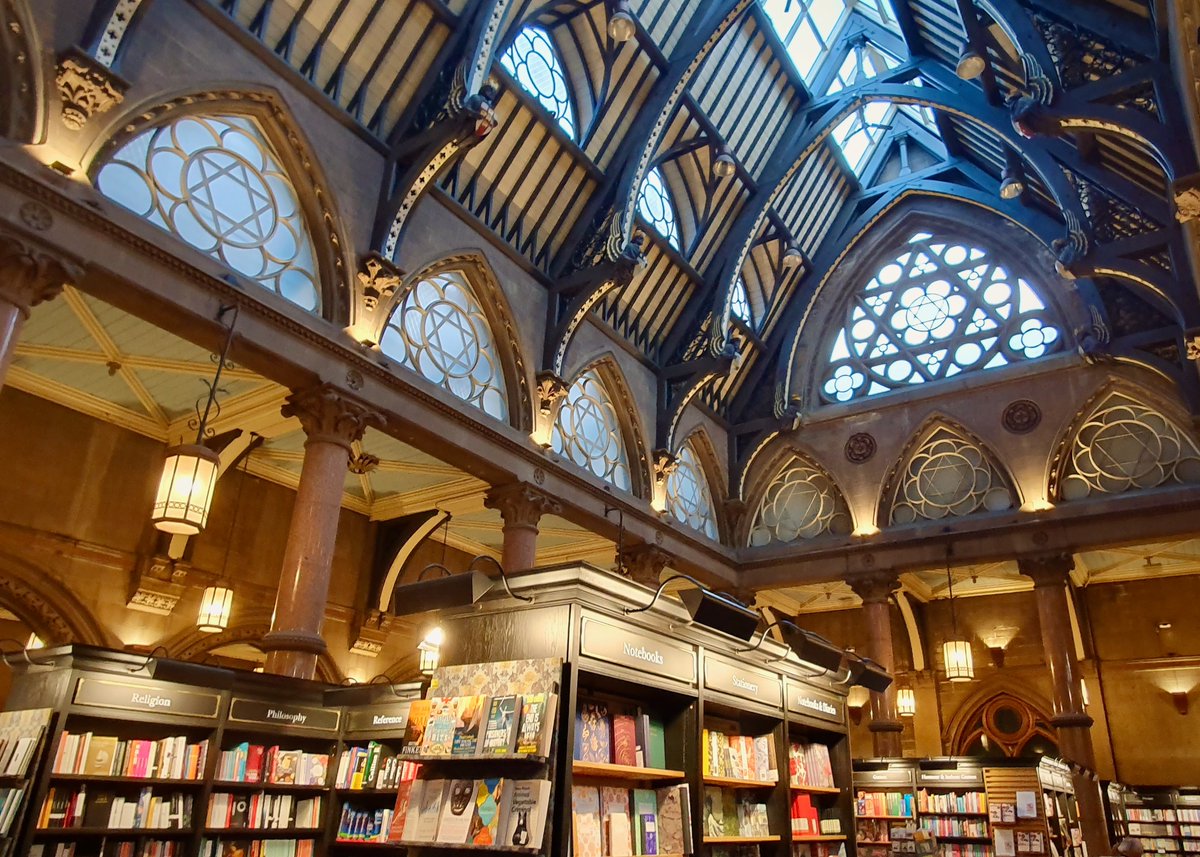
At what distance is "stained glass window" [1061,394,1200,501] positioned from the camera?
12664 millimetres

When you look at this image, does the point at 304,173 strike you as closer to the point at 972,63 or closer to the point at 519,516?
the point at 519,516

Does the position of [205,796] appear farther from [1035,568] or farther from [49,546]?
[1035,568]

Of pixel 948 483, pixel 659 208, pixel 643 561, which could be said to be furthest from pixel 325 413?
pixel 948 483

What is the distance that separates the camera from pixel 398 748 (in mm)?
7508

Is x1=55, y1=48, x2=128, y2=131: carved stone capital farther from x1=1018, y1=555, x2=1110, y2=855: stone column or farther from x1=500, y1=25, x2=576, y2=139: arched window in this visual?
Answer: x1=1018, y1=555, x2=1110, y2=855: stone column

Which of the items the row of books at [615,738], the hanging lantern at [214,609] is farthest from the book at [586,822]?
the hanging lantern at [214,609]

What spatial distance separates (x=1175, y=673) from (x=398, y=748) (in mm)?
15622

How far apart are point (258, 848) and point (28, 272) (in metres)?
4.79

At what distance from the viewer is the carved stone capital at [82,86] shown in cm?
677

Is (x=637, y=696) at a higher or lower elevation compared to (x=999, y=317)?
lower

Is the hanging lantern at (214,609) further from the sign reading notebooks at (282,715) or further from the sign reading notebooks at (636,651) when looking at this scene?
the sign reading notebooks at (636,651)

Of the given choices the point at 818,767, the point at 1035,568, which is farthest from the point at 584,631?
the point at 1035,568

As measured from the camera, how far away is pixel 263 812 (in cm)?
708

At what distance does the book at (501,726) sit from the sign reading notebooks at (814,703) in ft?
8.98
